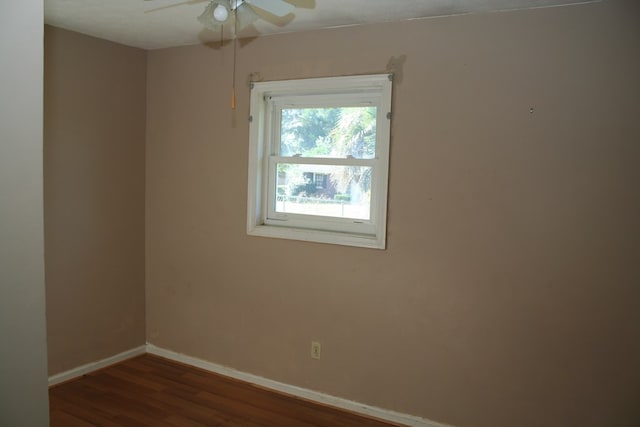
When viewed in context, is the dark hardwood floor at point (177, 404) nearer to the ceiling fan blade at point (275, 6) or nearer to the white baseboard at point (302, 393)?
the white baseboard at point (302, 393)

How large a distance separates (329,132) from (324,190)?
1.30 ft

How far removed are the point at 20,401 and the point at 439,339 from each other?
2.10m

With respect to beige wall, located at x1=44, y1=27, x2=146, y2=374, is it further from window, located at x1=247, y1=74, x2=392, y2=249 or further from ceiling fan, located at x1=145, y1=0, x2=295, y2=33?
window, located at x1=247, y1=74, x2=392, y2=249

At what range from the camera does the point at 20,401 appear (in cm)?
152

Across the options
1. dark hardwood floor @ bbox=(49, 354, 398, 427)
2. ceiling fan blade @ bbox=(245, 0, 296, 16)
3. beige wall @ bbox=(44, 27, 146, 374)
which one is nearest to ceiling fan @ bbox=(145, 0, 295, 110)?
ceiling fan blade @ bbox=(245, 0, 296, 16)

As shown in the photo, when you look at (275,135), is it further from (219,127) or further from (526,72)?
(526,72)

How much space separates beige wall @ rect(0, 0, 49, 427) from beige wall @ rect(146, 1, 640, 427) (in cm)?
182

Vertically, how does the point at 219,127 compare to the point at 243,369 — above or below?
above

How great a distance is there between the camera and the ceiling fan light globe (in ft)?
6.65

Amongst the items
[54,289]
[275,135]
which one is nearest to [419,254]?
[275,135]

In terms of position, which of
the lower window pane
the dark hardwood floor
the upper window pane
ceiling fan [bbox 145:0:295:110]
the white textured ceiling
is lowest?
the dark hardwood floor

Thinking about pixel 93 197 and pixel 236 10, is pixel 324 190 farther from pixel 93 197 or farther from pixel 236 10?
pixel 93 197

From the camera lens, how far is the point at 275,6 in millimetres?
2482

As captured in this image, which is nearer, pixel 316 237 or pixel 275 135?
pixel 316 237
